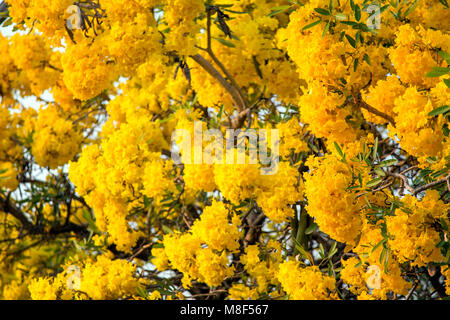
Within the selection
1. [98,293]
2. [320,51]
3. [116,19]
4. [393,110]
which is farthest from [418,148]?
[98,293]

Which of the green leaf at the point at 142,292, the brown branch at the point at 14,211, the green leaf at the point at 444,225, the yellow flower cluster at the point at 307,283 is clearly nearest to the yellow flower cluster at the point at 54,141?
the brown branch at the point at 14,211

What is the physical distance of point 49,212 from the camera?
4.77 metres

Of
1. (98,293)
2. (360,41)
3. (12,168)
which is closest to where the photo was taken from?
(360,41)

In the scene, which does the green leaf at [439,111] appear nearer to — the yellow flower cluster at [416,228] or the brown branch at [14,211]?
the yellow flower cluster at [416,228]

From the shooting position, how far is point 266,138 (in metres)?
2.86

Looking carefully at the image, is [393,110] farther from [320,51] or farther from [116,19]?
Answer: [116,19]

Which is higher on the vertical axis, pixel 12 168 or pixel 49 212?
pixel 12 168

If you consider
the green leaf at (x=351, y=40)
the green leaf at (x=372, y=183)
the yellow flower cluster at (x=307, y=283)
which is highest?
the green leaf at (x=351, y=40)

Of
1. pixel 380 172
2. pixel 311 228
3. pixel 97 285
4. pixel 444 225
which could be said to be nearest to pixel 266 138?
pixel 311 228

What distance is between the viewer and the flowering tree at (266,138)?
216 centimetres

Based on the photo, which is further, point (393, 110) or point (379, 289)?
point (379, 289)

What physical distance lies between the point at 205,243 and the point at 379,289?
0.79 meters

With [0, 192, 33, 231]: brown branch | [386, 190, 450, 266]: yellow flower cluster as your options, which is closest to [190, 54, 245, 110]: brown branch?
[386, 190, 450, 266]: yellow flower cluster
